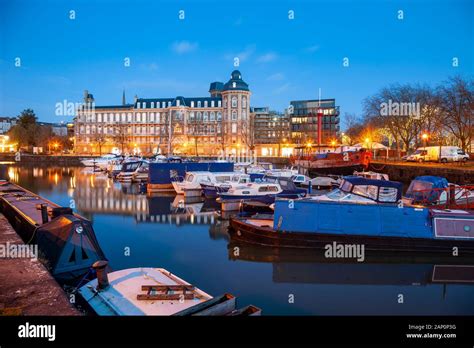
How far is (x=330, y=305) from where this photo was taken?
534 inches

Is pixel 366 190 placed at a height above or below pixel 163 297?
above

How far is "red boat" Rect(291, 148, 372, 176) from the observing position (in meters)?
60.7

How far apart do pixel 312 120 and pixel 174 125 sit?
52.2 meters

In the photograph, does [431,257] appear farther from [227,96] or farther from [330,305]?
[227,96]

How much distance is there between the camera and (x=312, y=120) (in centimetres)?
14450

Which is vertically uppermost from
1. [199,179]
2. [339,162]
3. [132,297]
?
[339,162]

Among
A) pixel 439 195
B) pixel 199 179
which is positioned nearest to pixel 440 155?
pixel 199 179

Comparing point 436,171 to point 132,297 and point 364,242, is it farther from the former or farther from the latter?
point 132,297

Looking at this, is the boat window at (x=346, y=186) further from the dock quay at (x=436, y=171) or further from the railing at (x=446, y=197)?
A: the dock quay at (x=436, y=171)

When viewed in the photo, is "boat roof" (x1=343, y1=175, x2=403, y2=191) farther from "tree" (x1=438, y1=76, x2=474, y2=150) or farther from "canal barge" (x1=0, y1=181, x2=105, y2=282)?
"tree" (x1=438, y1=76, x2=474, y2=150)

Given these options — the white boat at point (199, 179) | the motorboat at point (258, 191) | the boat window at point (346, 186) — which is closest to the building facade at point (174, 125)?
the white boat at point (199, 179)

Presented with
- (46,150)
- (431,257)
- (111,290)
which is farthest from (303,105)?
(111,290)

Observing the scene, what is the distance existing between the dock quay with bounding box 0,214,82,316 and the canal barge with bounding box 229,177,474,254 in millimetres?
11714
